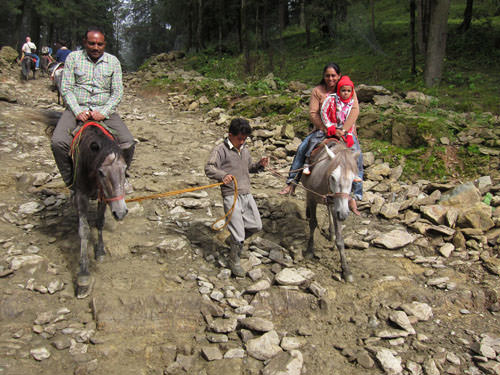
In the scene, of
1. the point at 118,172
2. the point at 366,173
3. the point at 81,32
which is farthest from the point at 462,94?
the point at 81,32

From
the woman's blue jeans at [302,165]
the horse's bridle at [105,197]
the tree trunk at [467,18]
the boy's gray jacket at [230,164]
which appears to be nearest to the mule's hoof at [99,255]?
the horse's bridle at [105,197]

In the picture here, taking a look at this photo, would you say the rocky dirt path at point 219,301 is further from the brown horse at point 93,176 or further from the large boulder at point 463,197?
the large boulder at point 463,197

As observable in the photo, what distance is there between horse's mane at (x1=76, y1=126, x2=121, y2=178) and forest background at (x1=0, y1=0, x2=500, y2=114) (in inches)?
362

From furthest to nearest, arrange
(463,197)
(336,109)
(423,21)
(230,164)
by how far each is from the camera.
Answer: (423,21), (463,197), (336,109), (230,164)

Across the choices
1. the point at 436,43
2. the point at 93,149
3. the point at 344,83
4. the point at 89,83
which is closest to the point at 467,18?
the point at 436,43

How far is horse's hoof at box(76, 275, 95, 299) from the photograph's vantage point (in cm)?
430

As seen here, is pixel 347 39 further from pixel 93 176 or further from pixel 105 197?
pixel 105 197

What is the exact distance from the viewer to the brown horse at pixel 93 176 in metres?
4.12

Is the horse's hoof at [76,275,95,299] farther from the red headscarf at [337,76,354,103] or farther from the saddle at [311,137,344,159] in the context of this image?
the red headscarf at [337,76,354,103]

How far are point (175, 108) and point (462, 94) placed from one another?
396 inches

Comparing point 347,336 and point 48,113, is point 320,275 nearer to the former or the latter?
point 347,336

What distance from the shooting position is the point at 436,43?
12.2 meters

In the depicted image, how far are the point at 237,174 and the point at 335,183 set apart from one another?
1.24 m

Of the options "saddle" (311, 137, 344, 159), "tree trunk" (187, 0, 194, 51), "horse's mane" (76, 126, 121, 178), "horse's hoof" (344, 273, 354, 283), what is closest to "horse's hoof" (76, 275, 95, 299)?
"horse's mane" (76, 126, 121, 178)
